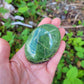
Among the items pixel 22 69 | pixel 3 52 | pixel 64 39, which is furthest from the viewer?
pixel 64 39

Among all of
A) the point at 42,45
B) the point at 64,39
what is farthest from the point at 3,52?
the point at 64,39

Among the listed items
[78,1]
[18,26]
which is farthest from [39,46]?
[78,1]

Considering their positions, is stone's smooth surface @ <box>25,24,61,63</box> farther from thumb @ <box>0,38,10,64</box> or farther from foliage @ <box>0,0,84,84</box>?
foliage @ <box>0,0,84,84</box>

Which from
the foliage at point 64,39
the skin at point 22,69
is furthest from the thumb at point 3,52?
the foliage at point 64,39

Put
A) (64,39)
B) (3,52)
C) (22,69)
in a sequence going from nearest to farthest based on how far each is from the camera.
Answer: (3,52)
(22,69)
(64,39)

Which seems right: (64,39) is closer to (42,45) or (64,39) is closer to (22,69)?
(42,45)

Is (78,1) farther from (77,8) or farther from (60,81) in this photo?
(60,81)
